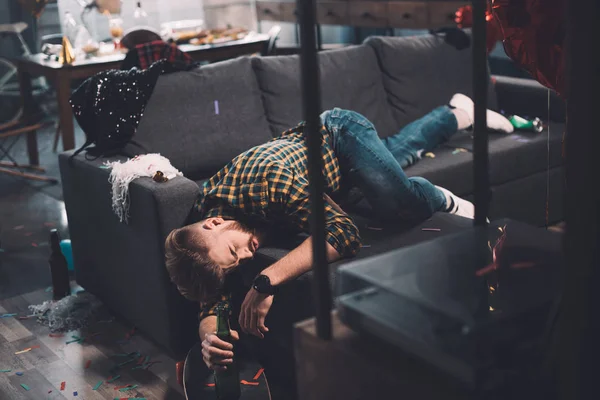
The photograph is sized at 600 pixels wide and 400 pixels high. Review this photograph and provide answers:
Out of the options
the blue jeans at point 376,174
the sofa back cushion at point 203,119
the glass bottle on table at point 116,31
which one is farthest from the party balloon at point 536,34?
the glass bottle on table at point 116,31

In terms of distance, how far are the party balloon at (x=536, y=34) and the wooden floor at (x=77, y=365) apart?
1.57 m

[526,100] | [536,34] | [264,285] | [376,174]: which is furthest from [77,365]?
[526,100]

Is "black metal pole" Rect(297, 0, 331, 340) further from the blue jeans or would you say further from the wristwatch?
the blue jeans

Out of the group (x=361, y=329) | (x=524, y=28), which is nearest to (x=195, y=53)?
(x=524, y=28)

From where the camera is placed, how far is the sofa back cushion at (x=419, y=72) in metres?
3.76

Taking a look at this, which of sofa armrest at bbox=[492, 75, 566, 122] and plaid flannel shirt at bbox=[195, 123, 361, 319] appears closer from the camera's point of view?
plaid flannel shirt at bbox=[195, 123, 361, 319]

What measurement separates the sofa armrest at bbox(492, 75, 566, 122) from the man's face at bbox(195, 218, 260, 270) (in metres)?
2.16

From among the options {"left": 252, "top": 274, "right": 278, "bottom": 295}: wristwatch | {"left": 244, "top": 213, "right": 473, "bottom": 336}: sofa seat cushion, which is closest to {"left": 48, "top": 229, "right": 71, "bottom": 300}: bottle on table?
{"left": 244, "top": 213, "right": 473, "bottom": 336}: sofa seat cushion

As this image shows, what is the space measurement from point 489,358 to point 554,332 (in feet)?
0.26

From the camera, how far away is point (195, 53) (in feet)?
16.8

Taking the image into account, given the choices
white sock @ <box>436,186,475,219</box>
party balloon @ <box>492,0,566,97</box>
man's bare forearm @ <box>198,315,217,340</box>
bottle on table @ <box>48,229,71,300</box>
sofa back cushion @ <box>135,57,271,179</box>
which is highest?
party balloon @ <box>492,0,566,97</box>

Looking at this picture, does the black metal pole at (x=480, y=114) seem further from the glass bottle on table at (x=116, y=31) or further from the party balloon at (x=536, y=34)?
the glass bottle on table at (x=116, y=31)

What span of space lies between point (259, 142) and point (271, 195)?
3.18 feet

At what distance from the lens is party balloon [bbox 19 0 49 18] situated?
7.08 metres
